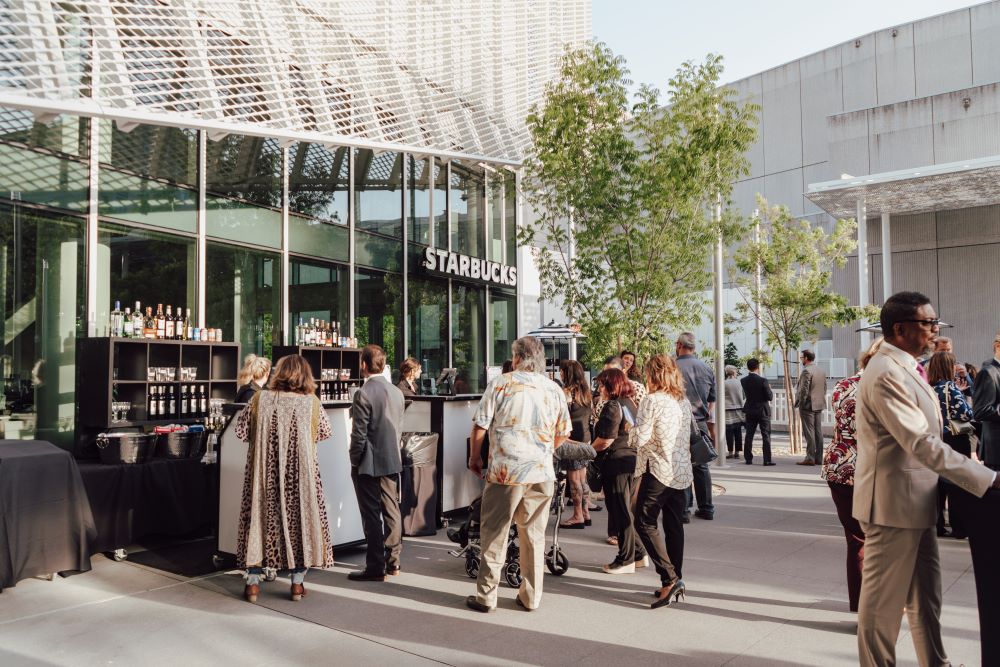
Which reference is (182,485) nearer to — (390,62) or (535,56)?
(390,62)

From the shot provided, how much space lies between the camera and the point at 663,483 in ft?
17.1

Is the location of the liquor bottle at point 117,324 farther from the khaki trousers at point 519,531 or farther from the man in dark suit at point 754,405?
the man in dark suit at point 754,405

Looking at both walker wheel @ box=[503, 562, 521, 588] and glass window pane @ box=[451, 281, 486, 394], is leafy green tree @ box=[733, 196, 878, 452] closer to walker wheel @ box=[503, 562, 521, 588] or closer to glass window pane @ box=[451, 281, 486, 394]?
glass window pane @ box=[451, 281, 486, 394]

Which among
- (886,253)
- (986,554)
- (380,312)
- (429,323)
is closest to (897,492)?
(986,554)

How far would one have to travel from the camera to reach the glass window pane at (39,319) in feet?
26.2

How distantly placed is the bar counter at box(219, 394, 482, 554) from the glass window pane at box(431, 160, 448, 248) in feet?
26.2

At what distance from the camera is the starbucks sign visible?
1483 cm

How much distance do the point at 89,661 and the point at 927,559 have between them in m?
4.41

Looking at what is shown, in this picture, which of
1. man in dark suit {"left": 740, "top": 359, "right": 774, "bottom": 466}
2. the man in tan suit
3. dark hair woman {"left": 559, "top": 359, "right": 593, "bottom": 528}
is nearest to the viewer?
the man in tan suit

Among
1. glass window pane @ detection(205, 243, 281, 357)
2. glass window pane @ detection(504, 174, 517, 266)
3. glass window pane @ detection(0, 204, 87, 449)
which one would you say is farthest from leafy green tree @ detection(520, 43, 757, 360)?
glass window pane @ detection(504, 174, 517, 266)

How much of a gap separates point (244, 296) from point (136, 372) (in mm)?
2559

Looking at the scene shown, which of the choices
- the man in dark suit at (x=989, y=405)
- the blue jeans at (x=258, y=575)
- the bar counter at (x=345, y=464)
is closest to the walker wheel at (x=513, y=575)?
the blue jeans at (x=258, y=575)

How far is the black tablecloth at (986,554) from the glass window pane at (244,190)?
31.7 feet

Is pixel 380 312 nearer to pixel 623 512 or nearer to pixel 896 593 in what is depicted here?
pixel 623 512
